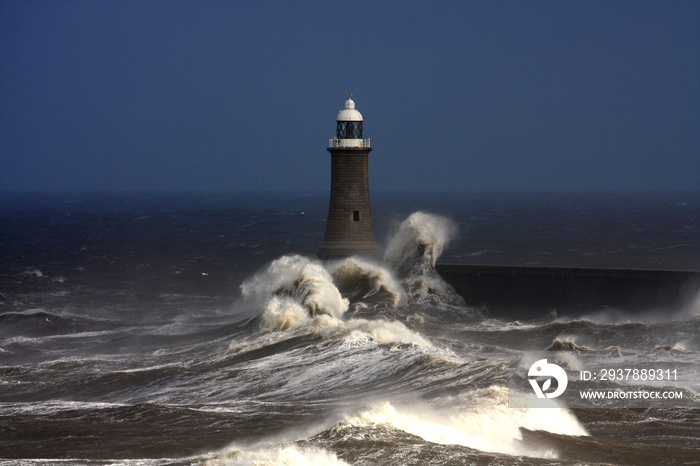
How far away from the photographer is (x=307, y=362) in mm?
15977

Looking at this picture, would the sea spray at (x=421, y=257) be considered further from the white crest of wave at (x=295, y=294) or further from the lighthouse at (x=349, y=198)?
the white crest of wave at (x=295, y=294)

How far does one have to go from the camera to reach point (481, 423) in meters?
11.0

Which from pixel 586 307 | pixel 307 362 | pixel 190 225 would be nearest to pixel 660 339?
pixel 586 307

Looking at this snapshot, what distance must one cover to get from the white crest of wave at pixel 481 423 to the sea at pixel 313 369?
3 cm

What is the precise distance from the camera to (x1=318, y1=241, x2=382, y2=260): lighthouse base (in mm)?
24422

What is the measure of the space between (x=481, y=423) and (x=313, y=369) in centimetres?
489

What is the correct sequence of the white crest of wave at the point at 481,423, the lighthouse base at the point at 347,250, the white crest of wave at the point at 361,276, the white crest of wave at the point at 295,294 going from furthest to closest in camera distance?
the lighthouse base at the point at 347,250, the white crest of wave at the point at 361,276, the white crest of wave at the point at 295,294, the white crest of wave at the point at 481,423

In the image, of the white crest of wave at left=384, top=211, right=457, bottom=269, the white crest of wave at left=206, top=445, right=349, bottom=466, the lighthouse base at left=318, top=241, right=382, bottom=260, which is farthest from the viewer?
the white crest of wave at left=384, top=211, right=457, bottom=269

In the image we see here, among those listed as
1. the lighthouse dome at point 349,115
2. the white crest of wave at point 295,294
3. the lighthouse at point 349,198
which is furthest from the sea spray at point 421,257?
the lighthouse dome at point 349,115

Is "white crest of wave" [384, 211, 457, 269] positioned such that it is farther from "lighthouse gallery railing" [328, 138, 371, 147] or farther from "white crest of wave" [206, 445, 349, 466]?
"white crest of wave" [206, 445, 349, 466]

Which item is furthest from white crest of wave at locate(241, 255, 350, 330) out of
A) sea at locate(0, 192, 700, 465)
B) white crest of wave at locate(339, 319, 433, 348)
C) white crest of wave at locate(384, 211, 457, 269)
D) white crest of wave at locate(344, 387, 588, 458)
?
white crest of wave at locate(344, 387, 588, 458)

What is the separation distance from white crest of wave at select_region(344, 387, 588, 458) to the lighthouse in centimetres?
1276

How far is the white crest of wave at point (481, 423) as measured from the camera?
34.6 feet

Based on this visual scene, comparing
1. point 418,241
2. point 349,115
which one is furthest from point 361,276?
point 349,115
